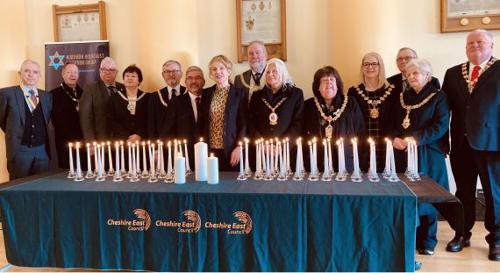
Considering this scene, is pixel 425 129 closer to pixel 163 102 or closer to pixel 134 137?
pixel 163 102

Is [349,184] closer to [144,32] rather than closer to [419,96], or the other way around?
[419,96]

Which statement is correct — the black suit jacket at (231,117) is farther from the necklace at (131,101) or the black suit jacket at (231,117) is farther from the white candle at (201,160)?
the necklace at (131,101)

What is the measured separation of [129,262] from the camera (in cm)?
258

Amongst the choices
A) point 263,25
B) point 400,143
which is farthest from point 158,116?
point 400,143

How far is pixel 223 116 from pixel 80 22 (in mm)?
2410

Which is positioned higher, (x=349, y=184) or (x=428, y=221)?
(x=349, y=184)

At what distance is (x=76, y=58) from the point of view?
14.9 feet

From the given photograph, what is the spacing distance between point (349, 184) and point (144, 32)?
283cm

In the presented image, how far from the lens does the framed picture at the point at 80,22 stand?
14.9ft

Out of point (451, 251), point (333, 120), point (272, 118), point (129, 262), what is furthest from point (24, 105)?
point (451, 251)

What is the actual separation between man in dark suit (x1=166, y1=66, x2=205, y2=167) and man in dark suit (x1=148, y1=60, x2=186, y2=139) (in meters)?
0.07

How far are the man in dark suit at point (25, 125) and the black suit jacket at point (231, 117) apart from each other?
5.04ft

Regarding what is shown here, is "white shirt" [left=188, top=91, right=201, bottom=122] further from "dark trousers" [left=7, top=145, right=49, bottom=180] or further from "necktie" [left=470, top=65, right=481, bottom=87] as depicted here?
"necktie" [left=470, top=65, right=481, bottom=87]

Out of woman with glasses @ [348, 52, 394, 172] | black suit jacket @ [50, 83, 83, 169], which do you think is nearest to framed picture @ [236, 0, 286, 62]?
woman with glasses @ [348, 52, 394, 172]
